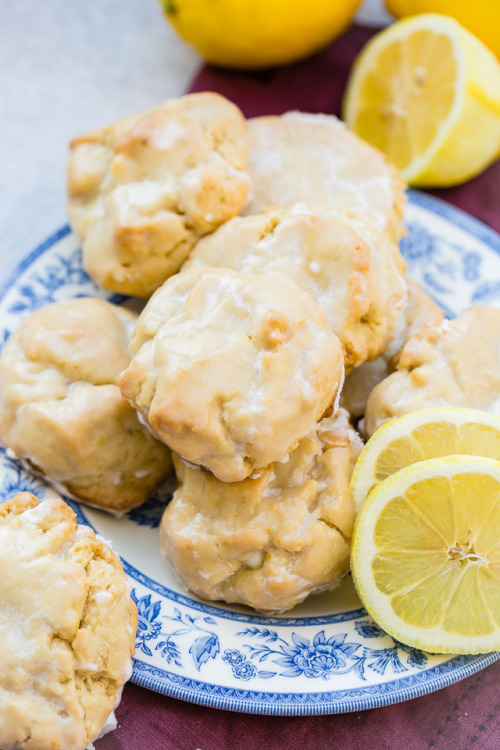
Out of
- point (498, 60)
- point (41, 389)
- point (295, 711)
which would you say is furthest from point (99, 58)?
point (295, 711)

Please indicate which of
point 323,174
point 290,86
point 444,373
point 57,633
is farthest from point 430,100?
point 57,633

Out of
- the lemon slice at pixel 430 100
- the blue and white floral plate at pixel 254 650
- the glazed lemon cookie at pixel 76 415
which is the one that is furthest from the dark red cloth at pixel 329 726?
the lemon slice at pixel 430 100

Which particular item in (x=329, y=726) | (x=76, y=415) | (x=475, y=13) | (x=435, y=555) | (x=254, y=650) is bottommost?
(x=329, y=726)

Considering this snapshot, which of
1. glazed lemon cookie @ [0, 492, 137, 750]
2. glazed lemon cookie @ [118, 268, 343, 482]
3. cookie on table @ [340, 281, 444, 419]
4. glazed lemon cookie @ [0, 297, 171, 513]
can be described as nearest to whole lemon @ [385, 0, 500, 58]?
cookie on table @ [340, 281, 444, 419]

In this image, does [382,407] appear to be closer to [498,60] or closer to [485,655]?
[485,655]

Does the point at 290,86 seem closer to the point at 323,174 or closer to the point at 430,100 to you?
the point at 430,100

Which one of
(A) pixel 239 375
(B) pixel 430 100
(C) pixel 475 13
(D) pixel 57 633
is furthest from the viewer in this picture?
(C) pixel 475 13
